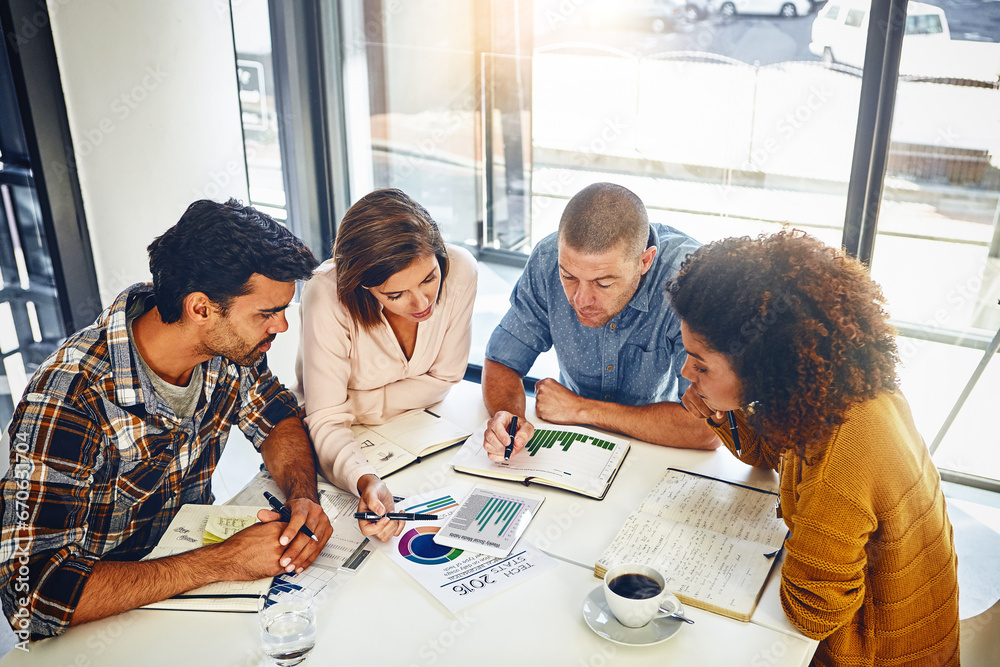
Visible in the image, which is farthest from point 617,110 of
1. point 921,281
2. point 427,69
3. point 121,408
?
point 121,408

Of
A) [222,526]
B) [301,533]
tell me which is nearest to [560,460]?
[301,533]

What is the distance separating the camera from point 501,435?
5.79 ft

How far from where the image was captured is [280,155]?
11.0 feet

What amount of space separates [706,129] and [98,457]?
2293mm

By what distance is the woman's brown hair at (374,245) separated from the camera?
1.82m

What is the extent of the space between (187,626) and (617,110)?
243 centimetres

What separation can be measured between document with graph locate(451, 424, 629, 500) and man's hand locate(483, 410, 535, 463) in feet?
0.06

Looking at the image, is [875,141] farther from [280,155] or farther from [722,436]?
[280,155]

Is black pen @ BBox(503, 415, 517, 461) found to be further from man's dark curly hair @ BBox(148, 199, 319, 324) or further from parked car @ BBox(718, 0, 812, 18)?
parked car @ BBox(718, 0, 812, 18)

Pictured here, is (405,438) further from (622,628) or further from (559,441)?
(622,628)

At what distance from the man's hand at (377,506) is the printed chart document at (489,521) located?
3.6 inches

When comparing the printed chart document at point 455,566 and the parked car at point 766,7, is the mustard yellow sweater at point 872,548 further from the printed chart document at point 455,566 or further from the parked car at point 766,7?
the parked car at point 766,7

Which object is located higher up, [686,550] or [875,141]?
[875,141]

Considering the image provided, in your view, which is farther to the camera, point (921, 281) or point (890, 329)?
point (921, 281)
